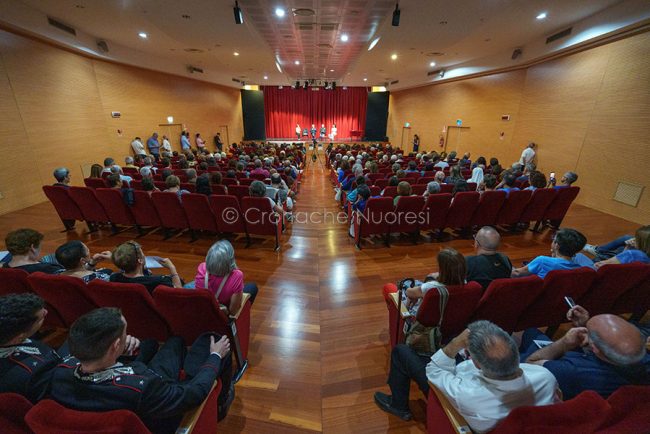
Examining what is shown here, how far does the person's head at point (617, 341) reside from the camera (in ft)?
3.62

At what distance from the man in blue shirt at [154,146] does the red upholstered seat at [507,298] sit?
11731 mm

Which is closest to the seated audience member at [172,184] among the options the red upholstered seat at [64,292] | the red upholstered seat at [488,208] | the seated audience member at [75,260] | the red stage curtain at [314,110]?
the seated audience member at [75,260]

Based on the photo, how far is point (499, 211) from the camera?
455 centimetres

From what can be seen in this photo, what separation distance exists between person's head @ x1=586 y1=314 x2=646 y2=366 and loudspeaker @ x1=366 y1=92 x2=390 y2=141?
2035 centimetres

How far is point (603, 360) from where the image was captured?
1204 millimetres

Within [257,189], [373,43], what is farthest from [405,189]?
[373,43]

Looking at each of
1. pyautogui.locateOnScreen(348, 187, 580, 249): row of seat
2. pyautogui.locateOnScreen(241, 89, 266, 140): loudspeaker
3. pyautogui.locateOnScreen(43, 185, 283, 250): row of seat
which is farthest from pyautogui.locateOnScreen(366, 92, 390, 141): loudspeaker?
pyautogui.locateOnScreen(43, 185, 283, 250): row of seat

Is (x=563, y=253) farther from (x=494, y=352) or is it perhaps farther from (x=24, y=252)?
(x=24, y=252)

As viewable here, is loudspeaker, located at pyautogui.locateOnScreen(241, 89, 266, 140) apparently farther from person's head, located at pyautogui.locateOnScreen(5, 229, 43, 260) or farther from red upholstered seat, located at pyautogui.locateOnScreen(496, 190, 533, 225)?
person's head, located at pyautogui.locateOnScreen(5, 229, 43, 260)

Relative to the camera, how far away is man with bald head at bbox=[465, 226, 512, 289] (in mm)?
2014

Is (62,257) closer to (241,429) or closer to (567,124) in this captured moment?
(241,429)

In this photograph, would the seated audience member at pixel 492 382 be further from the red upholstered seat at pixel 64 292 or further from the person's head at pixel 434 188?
the person's head at pixel 434 188

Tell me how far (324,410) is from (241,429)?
0.56 meters

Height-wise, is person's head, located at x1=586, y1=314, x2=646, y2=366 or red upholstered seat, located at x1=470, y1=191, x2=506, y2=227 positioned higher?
person's head, located at x1=586, y1=314, x2=646, y2=366
